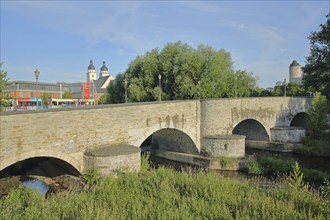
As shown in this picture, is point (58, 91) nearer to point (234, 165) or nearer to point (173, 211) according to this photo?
point (234, 165)

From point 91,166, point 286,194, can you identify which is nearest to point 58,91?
point 91,166

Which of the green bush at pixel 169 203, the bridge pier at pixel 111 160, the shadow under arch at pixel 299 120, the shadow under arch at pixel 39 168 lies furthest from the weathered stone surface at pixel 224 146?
the shadow under arch at pixel 299 120

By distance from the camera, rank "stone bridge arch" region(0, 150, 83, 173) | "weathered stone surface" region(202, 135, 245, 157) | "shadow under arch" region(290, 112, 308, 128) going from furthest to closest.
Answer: "shadow under arch" region(290, 112, 308, 128) → "weathered stone surface" region(202, 135, 245, 157) → "stone bridge arch" region(0, 150, 83, 173)

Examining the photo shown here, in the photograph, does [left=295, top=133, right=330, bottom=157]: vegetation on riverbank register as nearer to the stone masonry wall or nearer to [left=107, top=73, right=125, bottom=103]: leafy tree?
the stone masonry wall

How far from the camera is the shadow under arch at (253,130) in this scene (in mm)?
25328

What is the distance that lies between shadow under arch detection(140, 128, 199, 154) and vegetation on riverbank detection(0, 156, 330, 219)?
29.5ft

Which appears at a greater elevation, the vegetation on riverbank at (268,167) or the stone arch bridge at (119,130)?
the stone arch bridge at (119,130)

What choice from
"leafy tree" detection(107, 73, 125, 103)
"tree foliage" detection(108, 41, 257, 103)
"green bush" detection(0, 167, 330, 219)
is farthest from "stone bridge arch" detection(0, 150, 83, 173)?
"leafy tree" detection(107, 73, 125, 103)

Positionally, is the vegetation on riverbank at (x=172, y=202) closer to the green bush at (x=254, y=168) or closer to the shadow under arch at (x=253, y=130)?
the green bush at (x=254, y=168)

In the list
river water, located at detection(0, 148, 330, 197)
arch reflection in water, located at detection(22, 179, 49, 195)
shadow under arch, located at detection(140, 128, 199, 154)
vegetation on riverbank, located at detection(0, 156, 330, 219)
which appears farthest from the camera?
shadow under arch, located at detection(140, 128, 199, 154)

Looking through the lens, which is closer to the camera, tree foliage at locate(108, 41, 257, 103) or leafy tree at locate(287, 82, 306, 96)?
tree foliage at locate(108, 41, 257, 103)

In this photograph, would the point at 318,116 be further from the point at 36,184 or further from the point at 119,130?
the point at 36,184

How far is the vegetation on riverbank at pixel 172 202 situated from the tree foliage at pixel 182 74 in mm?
18406

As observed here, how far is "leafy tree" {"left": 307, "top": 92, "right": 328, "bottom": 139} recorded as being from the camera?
23.6m
